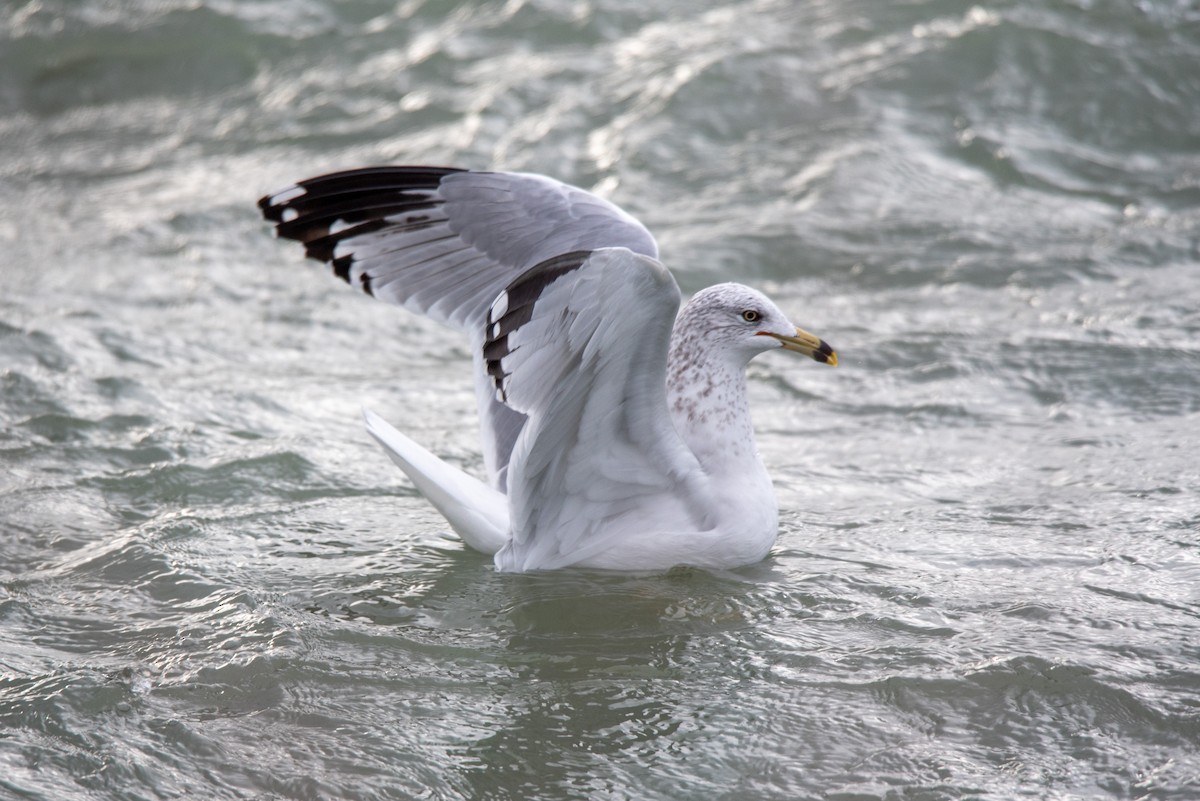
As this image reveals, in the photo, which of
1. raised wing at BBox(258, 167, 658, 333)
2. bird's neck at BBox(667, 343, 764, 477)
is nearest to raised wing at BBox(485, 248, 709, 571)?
bird's neck at BBox(667, 343, 764, 477)

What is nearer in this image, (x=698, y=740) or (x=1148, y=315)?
(x=698, y=740)

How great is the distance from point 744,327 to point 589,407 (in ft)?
2.37

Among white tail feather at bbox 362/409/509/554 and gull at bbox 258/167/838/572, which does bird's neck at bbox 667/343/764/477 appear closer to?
gull at bbox 258/167/838/572

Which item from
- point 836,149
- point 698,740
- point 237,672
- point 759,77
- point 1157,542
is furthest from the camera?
point 759,77

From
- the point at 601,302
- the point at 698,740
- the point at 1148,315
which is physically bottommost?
the point at 1148,315

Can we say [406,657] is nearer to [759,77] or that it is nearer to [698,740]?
[698,740]

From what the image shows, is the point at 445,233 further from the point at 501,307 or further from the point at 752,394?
the point at 752,394

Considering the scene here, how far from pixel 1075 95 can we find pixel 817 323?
12.6 feet

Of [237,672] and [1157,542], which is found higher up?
[237,672]

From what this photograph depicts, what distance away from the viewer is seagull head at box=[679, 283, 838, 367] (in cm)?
450

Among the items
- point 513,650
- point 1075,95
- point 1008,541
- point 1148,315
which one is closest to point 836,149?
point 1075,95

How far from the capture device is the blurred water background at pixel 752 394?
3541 millimetres

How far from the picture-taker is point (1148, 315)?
22.6 ft

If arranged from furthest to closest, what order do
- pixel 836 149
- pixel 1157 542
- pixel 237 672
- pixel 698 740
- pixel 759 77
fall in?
pixel 759 77
pixel 836 149
pixel 1157 542
pixel 237 672
pixel 698 740
